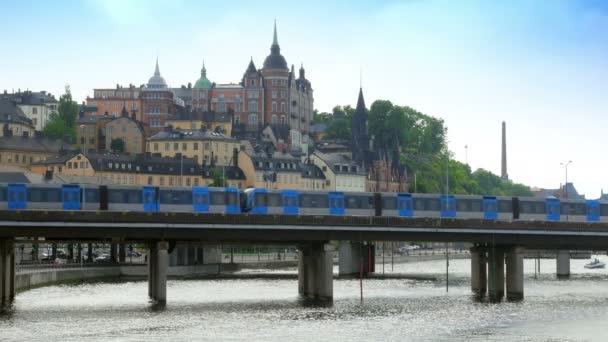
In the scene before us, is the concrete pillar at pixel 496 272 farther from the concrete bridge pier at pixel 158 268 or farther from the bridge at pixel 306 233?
the concrete bridge pier at pixel 158 268

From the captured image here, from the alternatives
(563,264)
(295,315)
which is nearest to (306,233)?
(295,315)

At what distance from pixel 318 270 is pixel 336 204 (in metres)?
6.25

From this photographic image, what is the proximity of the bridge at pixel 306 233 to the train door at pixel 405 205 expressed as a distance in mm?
3950

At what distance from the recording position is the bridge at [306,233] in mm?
100938

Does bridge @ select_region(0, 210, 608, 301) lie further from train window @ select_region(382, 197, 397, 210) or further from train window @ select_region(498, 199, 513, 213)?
train window @ select_region(382, 197, 397, 210)

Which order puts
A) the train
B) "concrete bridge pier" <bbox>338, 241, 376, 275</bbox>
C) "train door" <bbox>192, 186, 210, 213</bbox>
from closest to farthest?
1. the train
2. "train door" <bbox>192, 186, 210, 213</bbox>
3. "concrete bridge pier" <bbox>338, 241, 376, 275</bbox>

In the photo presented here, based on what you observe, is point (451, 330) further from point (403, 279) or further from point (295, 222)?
point (403, 279)

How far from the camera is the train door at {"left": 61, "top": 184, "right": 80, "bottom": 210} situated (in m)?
105

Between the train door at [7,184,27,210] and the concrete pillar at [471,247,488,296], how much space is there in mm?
42698

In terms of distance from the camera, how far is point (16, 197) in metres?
104

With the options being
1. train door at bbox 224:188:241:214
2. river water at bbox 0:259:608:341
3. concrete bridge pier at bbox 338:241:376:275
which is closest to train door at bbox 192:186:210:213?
train door at bbox 224:188:241:214

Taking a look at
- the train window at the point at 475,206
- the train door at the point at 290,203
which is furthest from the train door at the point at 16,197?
the train window at the point at 475,206

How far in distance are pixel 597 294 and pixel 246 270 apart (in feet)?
217

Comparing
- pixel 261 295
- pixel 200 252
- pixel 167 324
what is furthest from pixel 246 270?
pixel 167 324
